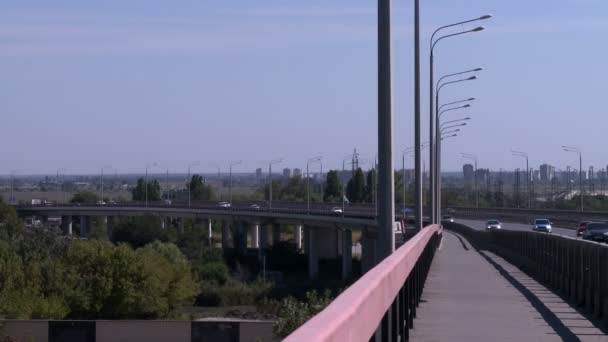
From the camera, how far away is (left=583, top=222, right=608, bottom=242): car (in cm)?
4978

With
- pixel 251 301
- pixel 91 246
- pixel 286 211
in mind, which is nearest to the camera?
pixel 91 246

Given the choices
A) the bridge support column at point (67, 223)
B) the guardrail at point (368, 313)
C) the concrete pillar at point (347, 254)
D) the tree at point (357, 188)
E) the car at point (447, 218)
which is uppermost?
the tree at point (357, 188)

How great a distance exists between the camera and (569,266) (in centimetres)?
2384

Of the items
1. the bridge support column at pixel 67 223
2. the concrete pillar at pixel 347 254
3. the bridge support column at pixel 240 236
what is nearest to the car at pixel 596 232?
the concrete pillar at pixel 347 254

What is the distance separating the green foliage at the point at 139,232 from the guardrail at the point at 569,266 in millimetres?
81315

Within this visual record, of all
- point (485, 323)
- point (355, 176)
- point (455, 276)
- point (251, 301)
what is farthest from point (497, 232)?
point (355, 176)

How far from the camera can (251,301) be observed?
81.8 meters

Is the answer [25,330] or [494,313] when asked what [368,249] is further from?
[494,313]

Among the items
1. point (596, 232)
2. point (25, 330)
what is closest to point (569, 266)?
point (596, 232)

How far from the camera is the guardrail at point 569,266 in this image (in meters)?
19.0

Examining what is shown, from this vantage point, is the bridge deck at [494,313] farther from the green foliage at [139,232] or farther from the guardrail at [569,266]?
the green foliage at [139,232]

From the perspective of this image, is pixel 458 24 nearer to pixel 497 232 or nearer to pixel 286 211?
pixel 497 232

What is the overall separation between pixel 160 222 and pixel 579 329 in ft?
383

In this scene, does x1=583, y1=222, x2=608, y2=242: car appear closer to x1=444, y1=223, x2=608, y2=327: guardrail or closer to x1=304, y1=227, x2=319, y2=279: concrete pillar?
x1=444, y1=223, x2=608, y2=327: guardrail
